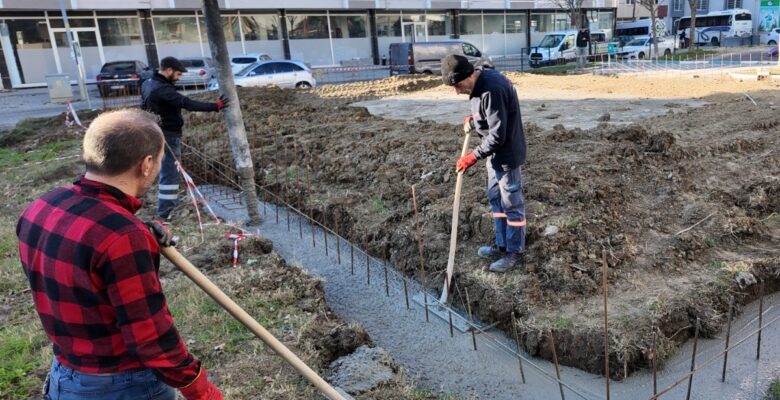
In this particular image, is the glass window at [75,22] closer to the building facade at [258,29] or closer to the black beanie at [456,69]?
the building facade at [258,29]

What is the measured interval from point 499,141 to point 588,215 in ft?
4.32

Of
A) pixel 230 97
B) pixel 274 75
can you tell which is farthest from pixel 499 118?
pixel 274 75

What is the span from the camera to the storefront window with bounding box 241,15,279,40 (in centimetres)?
2795

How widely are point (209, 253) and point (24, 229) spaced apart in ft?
10.4

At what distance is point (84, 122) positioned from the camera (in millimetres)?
12406

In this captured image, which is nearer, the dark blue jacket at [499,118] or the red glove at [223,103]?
the dark blue jacket at [499,118]

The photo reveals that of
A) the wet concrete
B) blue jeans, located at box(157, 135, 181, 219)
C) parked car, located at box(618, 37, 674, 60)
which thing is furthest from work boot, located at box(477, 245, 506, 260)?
parked car, located at box(618, 37, 674, 60)

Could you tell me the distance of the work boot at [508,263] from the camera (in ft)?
13.1

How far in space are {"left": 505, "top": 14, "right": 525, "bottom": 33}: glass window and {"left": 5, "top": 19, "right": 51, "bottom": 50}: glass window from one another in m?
26.5

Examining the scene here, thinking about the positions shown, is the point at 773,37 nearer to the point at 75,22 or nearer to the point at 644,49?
the point at 644,49

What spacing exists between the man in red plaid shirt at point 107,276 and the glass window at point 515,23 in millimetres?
38067

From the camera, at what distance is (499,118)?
362 cm

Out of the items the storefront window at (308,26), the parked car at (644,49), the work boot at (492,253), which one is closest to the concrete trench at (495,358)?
the work boot at (492,253)

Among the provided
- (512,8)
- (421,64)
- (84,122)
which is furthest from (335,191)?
(512,8)
